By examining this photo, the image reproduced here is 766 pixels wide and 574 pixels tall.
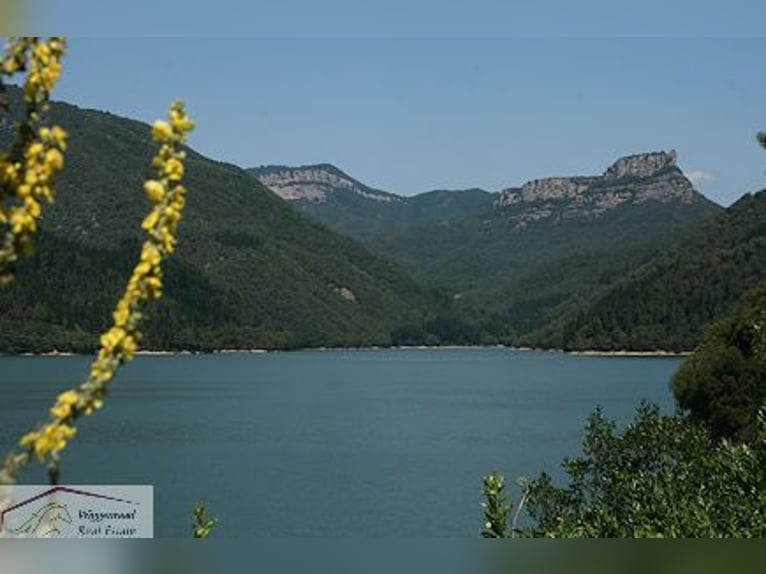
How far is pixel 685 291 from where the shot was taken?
348ft

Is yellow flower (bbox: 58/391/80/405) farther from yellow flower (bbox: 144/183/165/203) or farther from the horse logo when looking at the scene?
the horse logo

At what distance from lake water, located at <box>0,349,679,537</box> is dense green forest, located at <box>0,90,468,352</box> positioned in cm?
2675

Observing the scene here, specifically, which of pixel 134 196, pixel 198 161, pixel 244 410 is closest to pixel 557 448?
pixel 244 410

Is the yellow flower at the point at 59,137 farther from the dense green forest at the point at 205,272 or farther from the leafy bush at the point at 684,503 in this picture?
the dense green forest at the point at 205,272

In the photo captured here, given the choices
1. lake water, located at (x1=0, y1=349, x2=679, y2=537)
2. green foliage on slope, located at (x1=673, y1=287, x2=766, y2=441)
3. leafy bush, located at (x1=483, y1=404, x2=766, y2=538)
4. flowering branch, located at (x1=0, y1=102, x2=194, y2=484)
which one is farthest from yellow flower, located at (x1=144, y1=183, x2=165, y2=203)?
green foliage on slope, located at (x1=673, y1=287, x2=766, y2=441)

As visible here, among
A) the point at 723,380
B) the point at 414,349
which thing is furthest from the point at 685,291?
the point at 723,380

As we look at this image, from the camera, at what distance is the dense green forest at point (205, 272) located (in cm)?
11406

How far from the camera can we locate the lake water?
86.5ft

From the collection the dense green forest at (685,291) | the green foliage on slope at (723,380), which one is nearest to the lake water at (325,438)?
the green foliage on slope at (723,380)

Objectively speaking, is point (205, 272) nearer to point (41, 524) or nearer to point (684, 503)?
point (684, 503)

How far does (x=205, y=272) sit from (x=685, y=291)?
68105 mm

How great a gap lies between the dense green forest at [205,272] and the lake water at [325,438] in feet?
87.8

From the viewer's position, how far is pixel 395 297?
169 meters

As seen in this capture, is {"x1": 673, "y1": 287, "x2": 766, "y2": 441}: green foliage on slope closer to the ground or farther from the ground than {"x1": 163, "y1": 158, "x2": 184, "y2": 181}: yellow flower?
closer to the ground
